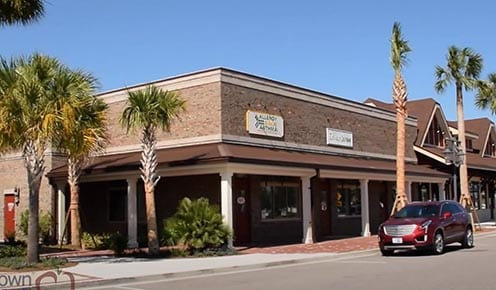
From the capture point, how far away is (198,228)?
67.5 ft

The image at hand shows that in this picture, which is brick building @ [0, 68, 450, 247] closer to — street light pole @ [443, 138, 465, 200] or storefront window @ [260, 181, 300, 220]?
storefront window @ [260, 181, 300, 220]

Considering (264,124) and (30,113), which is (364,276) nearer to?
(30,113)

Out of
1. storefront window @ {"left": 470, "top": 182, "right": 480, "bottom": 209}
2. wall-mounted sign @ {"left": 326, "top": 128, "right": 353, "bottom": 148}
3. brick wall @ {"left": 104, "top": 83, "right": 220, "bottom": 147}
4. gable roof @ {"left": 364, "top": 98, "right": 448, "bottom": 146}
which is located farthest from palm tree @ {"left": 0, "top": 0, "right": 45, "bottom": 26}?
storefront window @ {"left": 470, "top": 182, "right": 480, "bottom": 209}

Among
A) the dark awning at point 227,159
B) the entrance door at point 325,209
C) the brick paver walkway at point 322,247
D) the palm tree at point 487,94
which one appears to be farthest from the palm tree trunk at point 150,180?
the palm tree at point 487,94

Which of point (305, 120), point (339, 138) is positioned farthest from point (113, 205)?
point (339, 138)

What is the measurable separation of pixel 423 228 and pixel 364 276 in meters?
5.70

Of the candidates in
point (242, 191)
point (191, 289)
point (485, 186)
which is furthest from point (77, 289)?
point (485, 186)

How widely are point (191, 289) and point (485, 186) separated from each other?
3804cm

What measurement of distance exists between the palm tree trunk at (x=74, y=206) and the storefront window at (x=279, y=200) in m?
6.94

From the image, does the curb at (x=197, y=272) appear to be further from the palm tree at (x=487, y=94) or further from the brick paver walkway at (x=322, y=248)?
the palm tree at (x=487, y=94)

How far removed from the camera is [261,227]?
25.1 m

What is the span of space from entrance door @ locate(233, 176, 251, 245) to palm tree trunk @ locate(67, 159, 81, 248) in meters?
5.83

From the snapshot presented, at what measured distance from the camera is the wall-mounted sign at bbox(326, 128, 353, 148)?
2902cm

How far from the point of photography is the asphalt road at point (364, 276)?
12.9m
